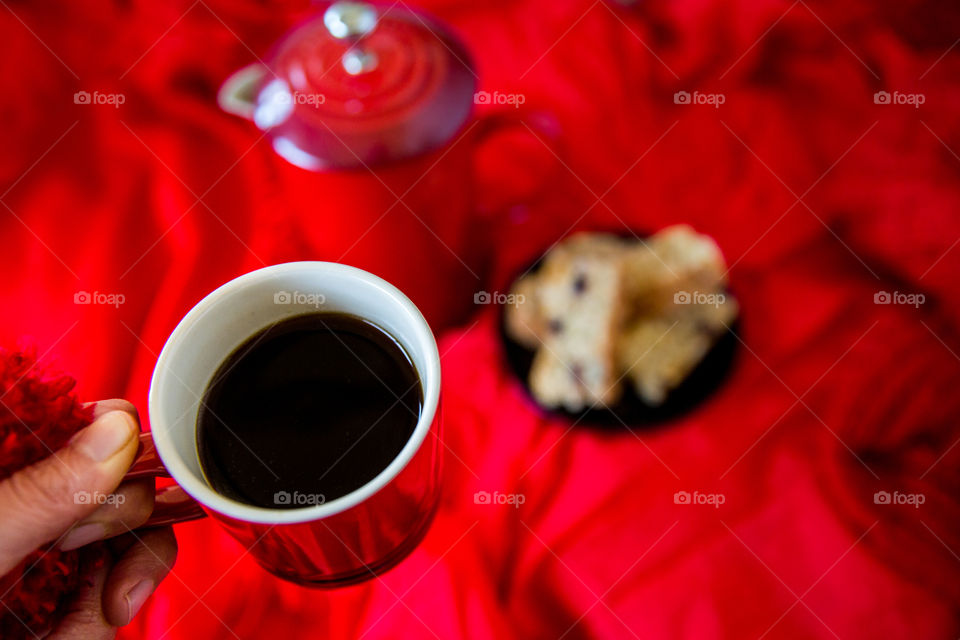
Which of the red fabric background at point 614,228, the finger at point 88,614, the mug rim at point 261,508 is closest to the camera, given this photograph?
the mug rim at point 261,508

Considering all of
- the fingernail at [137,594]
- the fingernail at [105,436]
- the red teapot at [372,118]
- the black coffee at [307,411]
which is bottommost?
the fingernail at [137,594]

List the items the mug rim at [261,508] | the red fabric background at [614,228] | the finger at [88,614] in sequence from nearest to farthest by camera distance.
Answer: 1. the mug rim at [261,508]
2. the finger at [88,614]
3. the red fabric background at [614,228]

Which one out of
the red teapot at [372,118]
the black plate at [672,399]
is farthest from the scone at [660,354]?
the red teapot at [372,118]

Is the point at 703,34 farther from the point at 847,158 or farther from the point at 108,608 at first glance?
the point at 108,608

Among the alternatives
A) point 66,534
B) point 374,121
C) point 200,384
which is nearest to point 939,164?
point 374,121

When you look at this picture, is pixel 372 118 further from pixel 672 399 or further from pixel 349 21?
pixel 672 399

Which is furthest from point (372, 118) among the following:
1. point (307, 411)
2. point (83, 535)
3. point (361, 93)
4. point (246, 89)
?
point (83, 535)

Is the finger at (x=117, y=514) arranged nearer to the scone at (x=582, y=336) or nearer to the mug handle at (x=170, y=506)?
the mug handle at (x=170, y=506)

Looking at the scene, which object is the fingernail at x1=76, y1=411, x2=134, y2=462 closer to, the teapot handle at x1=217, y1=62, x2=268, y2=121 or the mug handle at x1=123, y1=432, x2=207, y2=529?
the mug handle at x1=123, y1=432, x2=207, y2=529
